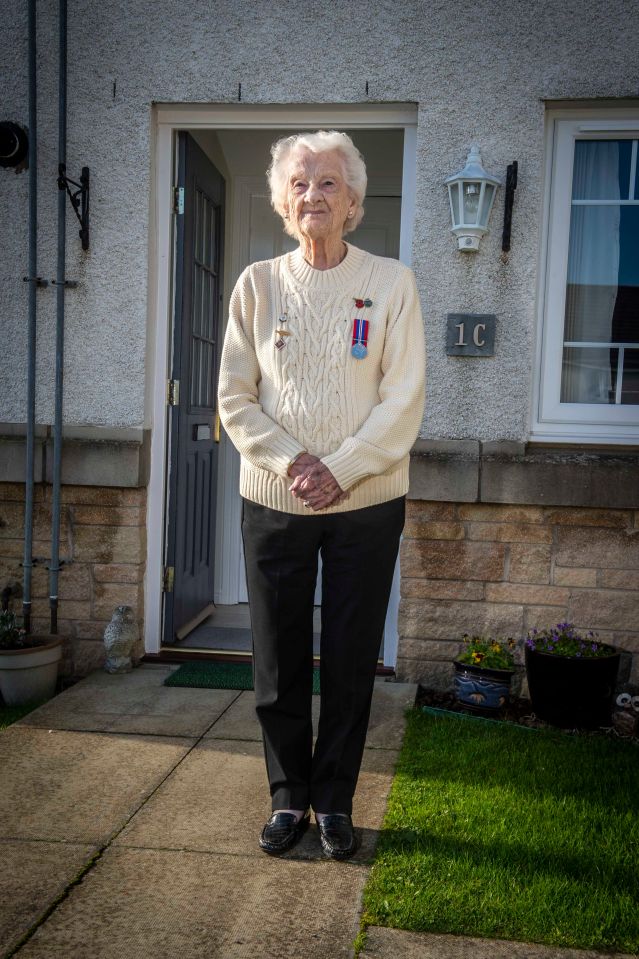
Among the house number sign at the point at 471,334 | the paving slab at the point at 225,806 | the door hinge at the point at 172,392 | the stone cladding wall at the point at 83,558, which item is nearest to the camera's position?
the paving slab at the point at 225,806

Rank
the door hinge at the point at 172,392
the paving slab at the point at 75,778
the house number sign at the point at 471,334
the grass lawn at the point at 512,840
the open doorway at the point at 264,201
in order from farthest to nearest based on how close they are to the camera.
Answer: the open doorway at the point at 264,201
the door hinge at the point at 172,392
the house number sign at the point at 471,334
the paving slab at the point at 75,778
the grass lawn at the point at 512,840

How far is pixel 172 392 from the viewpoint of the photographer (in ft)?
14.2

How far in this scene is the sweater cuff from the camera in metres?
2.29

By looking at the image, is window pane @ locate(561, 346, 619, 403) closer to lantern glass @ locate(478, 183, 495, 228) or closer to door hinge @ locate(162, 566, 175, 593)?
lantern glass @ locate(478, 183, 495, 228)

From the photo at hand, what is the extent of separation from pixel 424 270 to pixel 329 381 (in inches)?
69.8

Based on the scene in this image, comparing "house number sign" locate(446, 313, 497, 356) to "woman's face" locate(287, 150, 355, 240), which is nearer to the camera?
"woman's face" locate(287, 150, 355, 240)

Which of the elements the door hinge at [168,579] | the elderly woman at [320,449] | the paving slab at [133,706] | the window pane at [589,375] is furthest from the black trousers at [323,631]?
the door hinge at [168,579]

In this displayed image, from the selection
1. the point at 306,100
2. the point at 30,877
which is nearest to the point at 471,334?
the point at 306,100

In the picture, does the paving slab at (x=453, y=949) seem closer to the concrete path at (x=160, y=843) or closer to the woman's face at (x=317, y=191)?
the concrete path at (x=160, y=843)

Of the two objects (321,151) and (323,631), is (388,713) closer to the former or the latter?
(323,631)

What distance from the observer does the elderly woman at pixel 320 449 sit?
238 cm

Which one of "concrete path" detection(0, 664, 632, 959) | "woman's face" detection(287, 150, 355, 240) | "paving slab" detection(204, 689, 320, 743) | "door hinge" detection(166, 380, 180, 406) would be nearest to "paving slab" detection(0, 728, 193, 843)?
"concrete path" detection(0, 664, 632, 959)

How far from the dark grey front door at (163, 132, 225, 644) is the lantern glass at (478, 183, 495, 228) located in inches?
54.5

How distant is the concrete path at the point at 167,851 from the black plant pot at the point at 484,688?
0.96 ft
